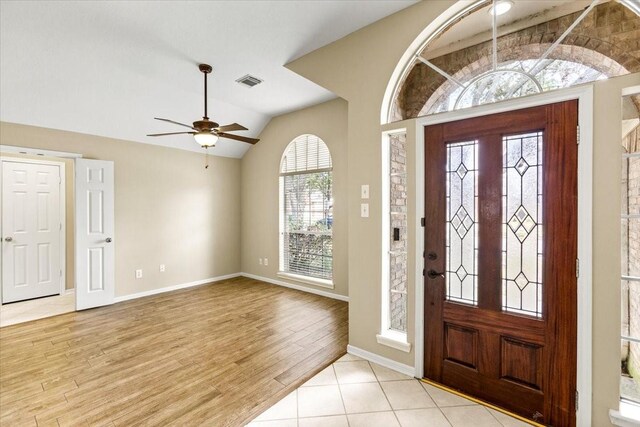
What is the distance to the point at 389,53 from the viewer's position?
2494mm

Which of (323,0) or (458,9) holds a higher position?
(323,0)

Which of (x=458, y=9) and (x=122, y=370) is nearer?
(x=458, y=9)

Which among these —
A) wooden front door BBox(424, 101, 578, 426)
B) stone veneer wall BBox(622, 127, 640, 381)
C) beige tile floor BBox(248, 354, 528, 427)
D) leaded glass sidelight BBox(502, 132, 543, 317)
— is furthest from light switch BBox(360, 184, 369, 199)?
stone veneer wall BBox(622, 127, 640, 381)

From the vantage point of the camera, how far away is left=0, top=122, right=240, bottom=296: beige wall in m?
4.30

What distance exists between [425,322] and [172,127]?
4640 millimetres

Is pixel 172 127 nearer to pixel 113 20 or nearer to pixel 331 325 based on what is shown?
pixel 113 20

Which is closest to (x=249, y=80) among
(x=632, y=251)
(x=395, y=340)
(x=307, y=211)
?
(x=307, y=211)

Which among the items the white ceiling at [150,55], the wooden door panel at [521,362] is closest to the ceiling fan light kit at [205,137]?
the white ceiling at [150,55]

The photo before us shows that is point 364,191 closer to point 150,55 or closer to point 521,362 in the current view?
point 521,362

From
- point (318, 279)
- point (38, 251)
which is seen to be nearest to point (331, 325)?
point (318, 279)

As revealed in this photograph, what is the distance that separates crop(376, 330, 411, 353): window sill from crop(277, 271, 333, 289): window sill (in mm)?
1990

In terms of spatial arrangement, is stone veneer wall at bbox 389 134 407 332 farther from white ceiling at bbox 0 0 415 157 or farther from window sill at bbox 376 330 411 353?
white ceiling at bbox 0 0 415 157

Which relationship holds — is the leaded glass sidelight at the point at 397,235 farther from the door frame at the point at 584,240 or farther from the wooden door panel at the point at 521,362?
the door frame at the point at 584,240

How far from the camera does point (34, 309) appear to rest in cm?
413
